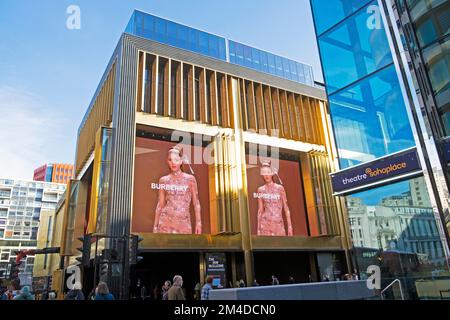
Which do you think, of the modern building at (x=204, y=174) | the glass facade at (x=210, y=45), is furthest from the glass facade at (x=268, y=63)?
the modern building at (x=204, y=174)

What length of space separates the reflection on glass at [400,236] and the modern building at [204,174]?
12958mm

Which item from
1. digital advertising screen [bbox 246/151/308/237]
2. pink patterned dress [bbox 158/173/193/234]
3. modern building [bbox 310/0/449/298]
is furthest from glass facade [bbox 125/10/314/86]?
modern building [bbox 310/0/449/298]

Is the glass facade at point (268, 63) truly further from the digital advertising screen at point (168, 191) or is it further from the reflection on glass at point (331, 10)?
the reflection on glass at point (331, 10)

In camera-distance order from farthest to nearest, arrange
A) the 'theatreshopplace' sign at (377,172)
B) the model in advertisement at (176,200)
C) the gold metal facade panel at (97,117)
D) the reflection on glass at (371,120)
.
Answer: the gold metal facade panel at (97,117) < the model in advertisement at (176,200) < the reflection on glass at (371,120) < the 'theatreshopplace' sign at (377,172)

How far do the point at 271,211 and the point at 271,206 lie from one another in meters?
0.40

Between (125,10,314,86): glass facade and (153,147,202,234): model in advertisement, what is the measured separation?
16353mm

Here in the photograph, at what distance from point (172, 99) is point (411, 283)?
1997 cm

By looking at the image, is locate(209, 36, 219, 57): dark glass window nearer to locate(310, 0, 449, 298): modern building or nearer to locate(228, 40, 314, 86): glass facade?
locate(228, 40, 314, 86): glass facade

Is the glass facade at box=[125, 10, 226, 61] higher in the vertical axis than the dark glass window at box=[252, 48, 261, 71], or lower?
lower

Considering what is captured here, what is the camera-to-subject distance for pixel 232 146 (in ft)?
81.4

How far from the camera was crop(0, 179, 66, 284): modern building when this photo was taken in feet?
286

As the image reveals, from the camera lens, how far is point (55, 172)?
11862 centimetres

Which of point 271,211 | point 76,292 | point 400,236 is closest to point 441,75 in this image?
point 400,236

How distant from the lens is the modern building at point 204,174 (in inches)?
829
